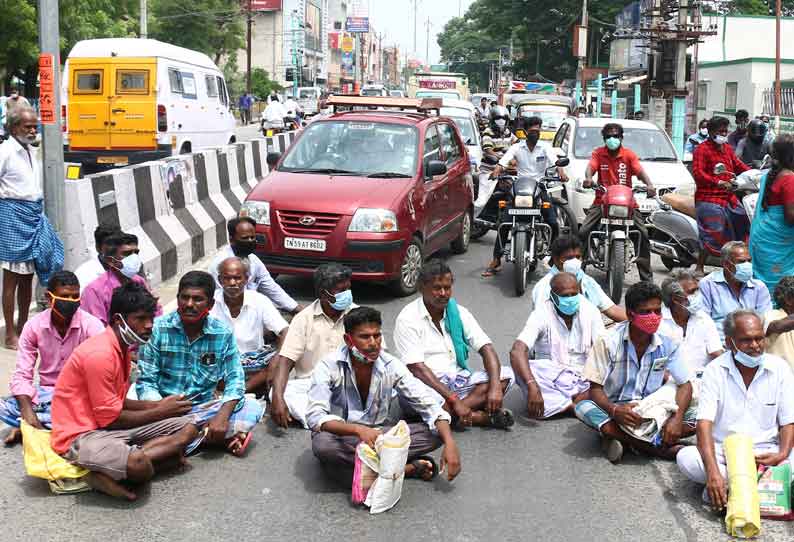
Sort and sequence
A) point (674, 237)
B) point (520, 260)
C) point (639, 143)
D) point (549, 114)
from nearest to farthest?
point (520, 260) < point (674, 237) < point (639, 143) < point (549, 114)

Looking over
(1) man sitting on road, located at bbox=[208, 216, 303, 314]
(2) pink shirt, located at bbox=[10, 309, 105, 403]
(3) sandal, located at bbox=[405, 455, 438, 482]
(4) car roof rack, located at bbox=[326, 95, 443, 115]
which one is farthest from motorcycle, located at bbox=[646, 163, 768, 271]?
(2) pink shirt, located at bbox=[10, 309, 105, 403]

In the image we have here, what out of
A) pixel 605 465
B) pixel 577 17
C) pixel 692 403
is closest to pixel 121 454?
pixel 605 465

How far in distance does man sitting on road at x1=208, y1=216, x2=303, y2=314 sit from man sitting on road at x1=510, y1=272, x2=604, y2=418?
6.01ft

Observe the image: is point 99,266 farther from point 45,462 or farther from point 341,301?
point 45,462

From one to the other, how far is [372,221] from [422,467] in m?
4.61

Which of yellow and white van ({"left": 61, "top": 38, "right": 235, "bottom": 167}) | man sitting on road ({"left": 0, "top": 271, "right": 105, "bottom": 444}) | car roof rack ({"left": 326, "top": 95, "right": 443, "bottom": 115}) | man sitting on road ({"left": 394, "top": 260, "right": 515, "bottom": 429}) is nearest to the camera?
man sitting on road ({"left": 0, "top": 271, "right": 105, "bottom": 444})

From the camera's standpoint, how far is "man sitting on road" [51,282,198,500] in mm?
4867

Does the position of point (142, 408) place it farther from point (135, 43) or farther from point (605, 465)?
point (135, 43)

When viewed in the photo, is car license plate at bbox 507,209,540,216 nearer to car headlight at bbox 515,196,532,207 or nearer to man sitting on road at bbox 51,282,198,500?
car headlight at bbox 515,196,532,207

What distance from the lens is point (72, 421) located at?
16.3 feet

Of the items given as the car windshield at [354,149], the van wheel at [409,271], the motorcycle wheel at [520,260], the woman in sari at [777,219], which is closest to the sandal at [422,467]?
the woman in sari at [777,219]

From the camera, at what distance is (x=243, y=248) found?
7.58 metres

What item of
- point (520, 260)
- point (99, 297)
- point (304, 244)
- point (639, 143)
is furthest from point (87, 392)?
point (639, 143)

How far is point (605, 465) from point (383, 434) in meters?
1.42
